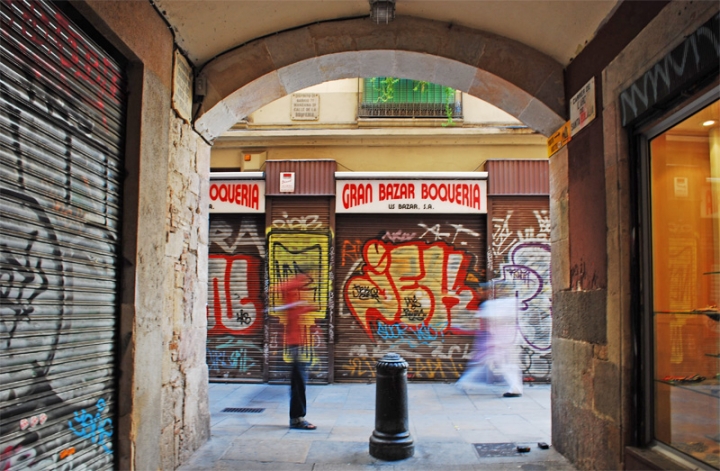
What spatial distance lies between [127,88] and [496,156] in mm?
6763

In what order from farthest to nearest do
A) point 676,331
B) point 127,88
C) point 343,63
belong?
point 343,63, point 127,88, point 676,331

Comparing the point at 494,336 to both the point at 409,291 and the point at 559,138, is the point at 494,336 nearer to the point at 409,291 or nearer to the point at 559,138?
the point at 409,291

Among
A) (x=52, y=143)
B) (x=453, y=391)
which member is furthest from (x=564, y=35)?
(x=453, y=391)

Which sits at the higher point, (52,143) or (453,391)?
(52,143)

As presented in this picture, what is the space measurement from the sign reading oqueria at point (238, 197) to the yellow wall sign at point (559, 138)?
531 centimetres

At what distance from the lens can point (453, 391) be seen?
865cm

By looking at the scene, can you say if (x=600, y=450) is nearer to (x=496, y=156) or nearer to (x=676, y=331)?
(x=676, y=331)

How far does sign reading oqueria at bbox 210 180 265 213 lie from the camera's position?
9.46m

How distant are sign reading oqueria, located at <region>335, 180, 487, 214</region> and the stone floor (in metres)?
2.97

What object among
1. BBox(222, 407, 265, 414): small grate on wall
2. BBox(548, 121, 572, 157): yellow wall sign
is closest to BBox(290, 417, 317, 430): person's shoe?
BBox(222, 407, 265, 414): small grate on wall

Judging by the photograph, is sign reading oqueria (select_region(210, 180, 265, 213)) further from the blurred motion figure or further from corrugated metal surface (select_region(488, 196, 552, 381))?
the blurred motion figure

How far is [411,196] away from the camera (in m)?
9.33

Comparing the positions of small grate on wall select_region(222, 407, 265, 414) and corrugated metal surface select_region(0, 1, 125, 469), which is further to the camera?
small grate on wall select_region(222, 407, 265, 414)

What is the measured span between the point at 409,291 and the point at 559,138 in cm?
464
